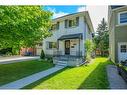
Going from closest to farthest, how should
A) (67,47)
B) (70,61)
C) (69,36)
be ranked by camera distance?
1. (70,61)
2. (69,36)
3. (67,47)

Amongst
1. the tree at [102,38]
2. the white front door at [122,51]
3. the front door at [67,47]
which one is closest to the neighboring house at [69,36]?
the front door at [67,47]

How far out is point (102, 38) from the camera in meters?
53.0

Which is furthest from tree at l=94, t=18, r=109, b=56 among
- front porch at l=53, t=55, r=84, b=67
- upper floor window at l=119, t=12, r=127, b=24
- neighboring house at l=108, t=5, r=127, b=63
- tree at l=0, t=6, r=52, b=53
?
tree at l=0, t=6, r=52, b=53

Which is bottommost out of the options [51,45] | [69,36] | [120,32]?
[51,45]

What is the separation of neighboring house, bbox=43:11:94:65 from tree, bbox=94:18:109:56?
23.9 m

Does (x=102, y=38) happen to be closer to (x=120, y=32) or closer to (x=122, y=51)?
(x=120, y=32)

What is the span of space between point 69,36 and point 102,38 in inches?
1193

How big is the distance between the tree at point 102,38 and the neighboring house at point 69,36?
23876 mm

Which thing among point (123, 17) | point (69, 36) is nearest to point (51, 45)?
point (69, 36)
